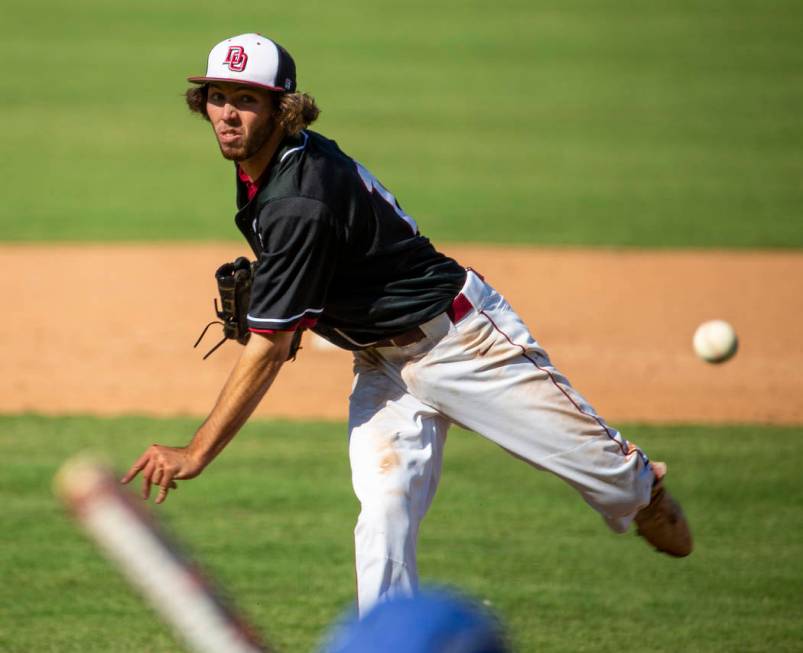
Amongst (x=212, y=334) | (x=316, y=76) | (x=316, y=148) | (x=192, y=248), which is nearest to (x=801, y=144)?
(x=316, y=76)

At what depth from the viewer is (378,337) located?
15.3ft

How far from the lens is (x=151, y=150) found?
1917 cm

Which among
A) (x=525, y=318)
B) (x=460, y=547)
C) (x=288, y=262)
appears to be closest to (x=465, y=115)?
(x=525, y=318)

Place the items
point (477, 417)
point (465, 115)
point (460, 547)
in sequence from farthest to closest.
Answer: point (465, 115)
point (460, 547)
point (477, 417)

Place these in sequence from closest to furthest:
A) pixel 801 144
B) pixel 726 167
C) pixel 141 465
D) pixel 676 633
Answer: pixel 141 465 → pixel 676 633 → pixel 726 167 → pixel 801 144

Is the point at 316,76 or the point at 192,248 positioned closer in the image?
the point at 192,248

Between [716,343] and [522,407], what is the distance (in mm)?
5266

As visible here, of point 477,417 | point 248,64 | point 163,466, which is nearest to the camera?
point 163,466

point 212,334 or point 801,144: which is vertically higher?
point 801,144

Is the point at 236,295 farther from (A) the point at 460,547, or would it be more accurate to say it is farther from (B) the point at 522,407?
(A) the point at 460,547

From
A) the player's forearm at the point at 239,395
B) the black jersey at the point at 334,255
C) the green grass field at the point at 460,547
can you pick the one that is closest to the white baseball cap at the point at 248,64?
the black jersey at the point at 334,255

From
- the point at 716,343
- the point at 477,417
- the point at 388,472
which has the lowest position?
the point at 716,343

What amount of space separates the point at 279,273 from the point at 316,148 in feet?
1.73

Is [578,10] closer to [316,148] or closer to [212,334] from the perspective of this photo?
[212,334]
